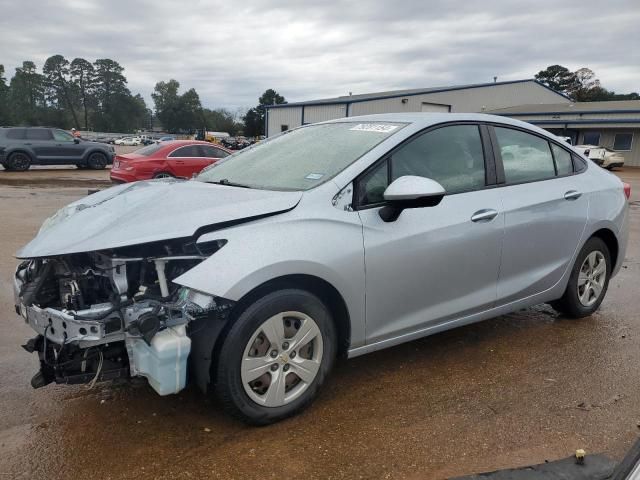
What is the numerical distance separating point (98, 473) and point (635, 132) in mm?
39655

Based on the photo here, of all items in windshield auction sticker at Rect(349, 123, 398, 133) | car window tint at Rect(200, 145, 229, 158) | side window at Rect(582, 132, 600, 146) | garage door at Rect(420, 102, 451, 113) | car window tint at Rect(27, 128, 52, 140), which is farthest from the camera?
garage door at Rect(420, 102, 451, 113)

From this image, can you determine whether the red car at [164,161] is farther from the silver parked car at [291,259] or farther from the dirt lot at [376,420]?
the silver parked car at [291,259]

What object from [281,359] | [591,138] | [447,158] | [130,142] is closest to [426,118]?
[447,158]

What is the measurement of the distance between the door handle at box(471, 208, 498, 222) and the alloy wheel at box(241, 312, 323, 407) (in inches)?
53.2

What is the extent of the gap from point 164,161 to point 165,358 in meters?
11.5

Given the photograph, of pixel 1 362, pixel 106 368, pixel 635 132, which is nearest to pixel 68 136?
pixel 1 362

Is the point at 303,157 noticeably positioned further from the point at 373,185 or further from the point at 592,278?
the point at 592,278

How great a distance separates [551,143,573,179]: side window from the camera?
4344mm

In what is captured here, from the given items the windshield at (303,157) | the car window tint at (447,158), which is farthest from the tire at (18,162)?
the car window tint at (447,158)

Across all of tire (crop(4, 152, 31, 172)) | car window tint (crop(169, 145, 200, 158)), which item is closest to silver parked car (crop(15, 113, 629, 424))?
car window tint (crop(169, 145, 200, 158))

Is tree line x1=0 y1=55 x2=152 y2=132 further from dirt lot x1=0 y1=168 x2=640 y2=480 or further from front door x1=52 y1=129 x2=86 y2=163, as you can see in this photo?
dirt lot x1=0 y1=168 x2=640 y2=480

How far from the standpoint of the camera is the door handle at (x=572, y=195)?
4.17m

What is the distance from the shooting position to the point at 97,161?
71.9 feet

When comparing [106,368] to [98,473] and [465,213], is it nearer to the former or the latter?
[98,473]
